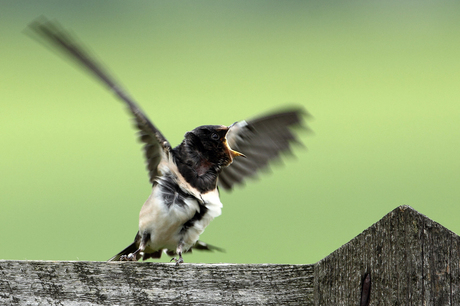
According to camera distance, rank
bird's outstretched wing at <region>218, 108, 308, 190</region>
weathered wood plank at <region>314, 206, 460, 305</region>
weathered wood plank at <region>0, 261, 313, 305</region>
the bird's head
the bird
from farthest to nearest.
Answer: bird's outstretched wing at <region>218, 108, 308, 190</region>, the bird's head, the bird, weathered wood plank at <region>0, 261, 313, 305</region>, weathered wood plank at <region>314, 206, 460, 305</region>

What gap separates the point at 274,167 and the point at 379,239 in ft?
6.47

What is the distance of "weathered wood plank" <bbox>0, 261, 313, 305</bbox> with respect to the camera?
162 cm

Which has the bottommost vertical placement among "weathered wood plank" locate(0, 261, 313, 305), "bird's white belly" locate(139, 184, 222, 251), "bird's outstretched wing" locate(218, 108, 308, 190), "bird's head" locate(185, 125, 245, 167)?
"weathered wood plank" locate(0, 261, 313, 305)

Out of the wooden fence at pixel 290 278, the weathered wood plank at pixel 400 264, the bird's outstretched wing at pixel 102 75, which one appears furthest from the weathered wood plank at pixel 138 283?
the bird's outstretched wing at pixel 102 75

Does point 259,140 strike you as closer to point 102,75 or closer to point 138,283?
point 102,75

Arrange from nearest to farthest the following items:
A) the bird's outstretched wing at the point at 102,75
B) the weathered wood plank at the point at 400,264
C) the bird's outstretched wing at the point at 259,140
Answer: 1. the weathered wood plank at the point at 400,264
2. the bird's outstretched wing at the point at 102,75
3. the bird's outstretched wing at the point at 259,140

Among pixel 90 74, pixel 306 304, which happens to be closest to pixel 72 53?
pixel 90 74

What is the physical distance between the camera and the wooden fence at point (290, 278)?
4.64ft

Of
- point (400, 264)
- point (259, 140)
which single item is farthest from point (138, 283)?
point (259, 140)

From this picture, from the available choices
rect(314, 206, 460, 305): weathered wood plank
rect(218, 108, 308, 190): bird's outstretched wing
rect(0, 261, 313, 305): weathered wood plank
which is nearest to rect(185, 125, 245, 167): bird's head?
rect(218, 108, 308, 190): bird's outstretched wing

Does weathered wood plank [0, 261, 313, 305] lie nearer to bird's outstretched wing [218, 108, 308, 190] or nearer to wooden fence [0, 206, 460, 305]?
wooden fence [0, 206, 460, 305]

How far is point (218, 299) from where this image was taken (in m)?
1.63

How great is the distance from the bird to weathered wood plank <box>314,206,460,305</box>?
4.31 ft

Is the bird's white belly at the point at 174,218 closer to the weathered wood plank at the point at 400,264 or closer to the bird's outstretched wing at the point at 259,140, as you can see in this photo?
the bird's outstretched wing at the point at 259,140
